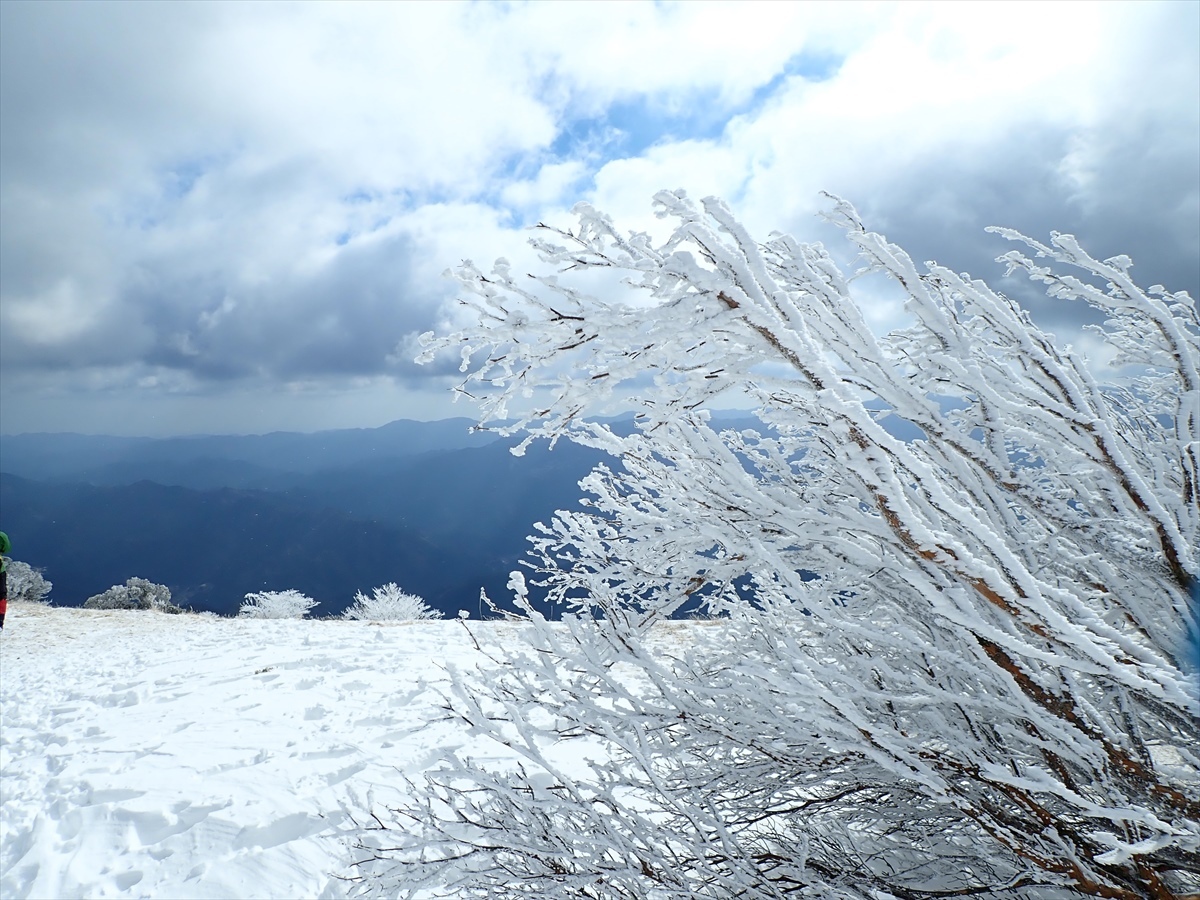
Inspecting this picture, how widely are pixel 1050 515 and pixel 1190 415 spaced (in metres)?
0.46

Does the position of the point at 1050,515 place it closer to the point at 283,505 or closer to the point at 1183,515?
the point at 1183,515

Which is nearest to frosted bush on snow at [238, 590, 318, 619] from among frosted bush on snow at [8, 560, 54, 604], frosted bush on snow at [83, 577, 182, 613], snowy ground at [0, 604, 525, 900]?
frosted bush on snow at [83, 577, 182, 613]

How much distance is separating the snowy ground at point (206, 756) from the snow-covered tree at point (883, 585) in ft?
2.59

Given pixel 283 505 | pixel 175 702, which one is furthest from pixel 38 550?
pixel 175 702

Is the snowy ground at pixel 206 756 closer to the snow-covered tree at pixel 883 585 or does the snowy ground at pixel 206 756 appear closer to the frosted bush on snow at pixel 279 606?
the snow-covered tree at pixel 883 585

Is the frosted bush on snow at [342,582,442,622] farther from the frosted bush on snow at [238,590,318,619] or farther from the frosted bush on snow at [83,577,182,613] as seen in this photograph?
the frosted bush on snow at [83,577,182,613]

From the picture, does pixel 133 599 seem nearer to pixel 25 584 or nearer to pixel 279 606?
pixel 25 584

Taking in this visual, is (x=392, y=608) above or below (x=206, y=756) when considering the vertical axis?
below

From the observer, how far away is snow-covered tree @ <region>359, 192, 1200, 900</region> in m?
1.34

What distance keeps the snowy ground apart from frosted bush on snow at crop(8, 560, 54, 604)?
1180 cm

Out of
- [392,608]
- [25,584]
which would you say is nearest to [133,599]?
[25,584]

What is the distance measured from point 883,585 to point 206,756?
6.27 metres

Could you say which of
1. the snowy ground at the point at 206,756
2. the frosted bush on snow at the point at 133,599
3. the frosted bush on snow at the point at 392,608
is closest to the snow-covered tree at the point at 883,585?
the snowy ground at the point at 206,756

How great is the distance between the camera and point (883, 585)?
201 cm
